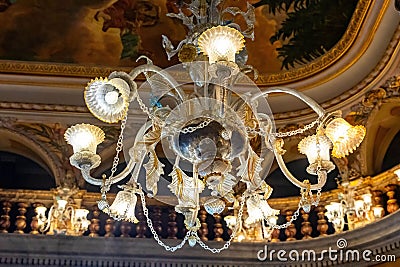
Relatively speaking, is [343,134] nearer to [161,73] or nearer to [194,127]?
[194,127]

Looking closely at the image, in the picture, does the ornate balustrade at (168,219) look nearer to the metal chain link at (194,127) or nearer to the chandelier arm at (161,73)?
the chandelier arm at (161,73)

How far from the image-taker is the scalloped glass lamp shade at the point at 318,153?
4512 mm

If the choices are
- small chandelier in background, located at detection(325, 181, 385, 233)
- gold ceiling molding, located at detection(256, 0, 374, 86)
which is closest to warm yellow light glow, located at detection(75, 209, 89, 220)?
gold ceiling molding, located at detection(256, 0, 374, 86)

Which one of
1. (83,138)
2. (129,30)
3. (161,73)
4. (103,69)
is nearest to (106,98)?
(83,138)

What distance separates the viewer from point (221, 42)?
4.29 m

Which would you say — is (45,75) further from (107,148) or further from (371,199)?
(371,199)

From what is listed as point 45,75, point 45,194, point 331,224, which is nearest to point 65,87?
point 45,75

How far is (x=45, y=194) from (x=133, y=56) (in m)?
2.37

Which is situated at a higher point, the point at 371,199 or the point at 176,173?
the point at 371,199

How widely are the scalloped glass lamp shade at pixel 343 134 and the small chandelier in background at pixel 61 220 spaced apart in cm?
445

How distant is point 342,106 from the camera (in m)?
8.77

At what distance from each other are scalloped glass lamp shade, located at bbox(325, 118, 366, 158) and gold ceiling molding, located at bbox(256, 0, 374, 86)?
3.23m

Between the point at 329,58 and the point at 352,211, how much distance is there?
85.0 inches

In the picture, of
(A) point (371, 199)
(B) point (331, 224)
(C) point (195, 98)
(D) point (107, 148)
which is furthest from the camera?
(D) point (107, 148)
